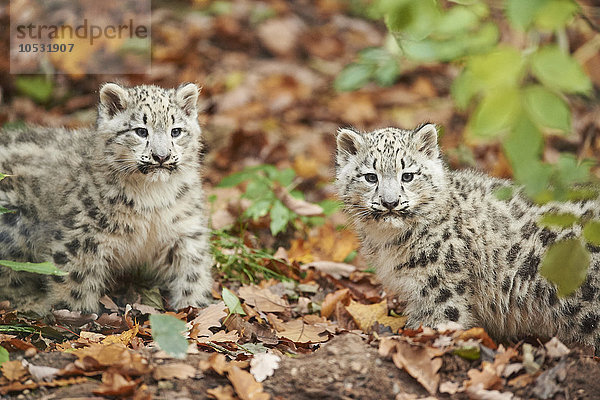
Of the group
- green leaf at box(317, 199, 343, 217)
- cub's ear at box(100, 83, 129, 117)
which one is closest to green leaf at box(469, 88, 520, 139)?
cub's ear at box(100, 83, 129, 117)

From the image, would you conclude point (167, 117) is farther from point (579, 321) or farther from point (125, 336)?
point (579, 321)

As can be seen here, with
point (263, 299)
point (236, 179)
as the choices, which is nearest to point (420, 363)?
point (263, 299)

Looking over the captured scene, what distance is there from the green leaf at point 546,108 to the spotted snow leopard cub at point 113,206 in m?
3.73

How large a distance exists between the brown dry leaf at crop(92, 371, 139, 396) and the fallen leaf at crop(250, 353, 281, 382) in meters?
0.77

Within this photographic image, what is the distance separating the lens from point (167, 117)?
244 inches

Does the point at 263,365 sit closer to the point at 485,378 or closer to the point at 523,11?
the point at 485,378

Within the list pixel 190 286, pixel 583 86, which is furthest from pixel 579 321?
pixel 190 286

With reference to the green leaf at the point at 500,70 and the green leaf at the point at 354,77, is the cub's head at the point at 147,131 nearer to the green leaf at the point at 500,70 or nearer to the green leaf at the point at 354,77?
the green leaf at the point at 354,77

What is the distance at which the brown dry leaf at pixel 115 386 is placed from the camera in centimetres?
430

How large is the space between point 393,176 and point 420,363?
5.43 ft

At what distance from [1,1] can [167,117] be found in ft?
23.9

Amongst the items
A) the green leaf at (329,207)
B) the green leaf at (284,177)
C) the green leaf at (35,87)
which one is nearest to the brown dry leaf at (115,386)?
the green leaf at (329,207)

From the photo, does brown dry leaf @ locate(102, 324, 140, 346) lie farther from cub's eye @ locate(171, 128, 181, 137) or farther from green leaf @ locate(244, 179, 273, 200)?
green leaf @ locate(244, 179, 273, 200)

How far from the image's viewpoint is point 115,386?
4340mm
